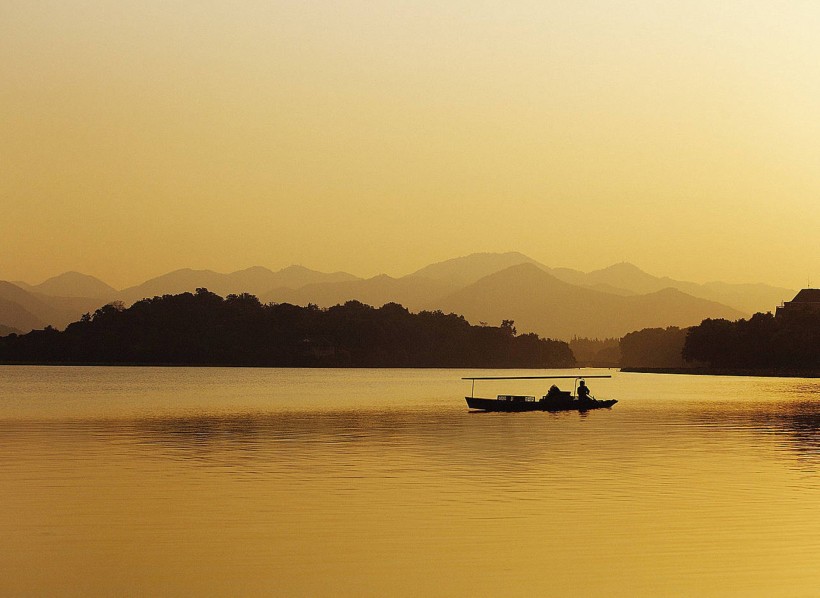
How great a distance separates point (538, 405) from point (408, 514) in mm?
63419

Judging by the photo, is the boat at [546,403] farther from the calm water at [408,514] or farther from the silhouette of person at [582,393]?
the calm water at [408,514]

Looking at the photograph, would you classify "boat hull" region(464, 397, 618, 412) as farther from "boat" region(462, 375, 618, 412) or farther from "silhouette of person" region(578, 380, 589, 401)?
"silhouette of person" region(578, 380, 589, 401)

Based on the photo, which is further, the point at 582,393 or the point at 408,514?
the point at 582,393

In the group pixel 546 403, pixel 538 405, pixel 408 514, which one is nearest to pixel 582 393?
pixel 546 403

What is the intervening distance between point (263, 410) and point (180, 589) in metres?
81.1

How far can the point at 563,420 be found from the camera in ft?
291

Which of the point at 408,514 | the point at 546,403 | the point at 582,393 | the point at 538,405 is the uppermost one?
the point at 582,393

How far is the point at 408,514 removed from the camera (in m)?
33.3

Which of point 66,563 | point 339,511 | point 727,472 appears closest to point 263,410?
point 727,472

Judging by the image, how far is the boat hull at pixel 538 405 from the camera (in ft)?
313

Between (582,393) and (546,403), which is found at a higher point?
(582,393)

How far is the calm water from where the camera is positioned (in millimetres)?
24188

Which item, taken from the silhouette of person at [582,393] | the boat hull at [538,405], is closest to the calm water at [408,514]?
the boat hull at [538,405]

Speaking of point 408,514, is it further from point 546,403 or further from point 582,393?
point 582,393
